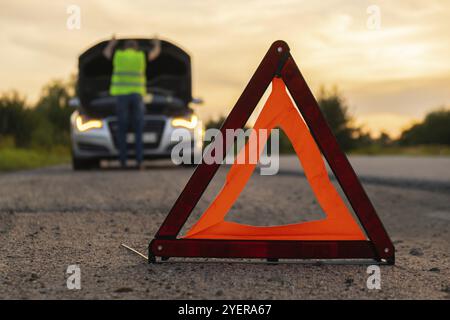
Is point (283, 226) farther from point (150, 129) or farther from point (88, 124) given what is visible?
point (88, 124)

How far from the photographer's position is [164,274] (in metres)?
3.20

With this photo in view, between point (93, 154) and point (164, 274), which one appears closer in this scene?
point (164, 274)

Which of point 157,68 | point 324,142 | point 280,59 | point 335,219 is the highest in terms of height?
point 157,68

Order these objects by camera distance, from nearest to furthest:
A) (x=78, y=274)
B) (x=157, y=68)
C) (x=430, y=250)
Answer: (x=78, y=274) → (x=430, y=250) → (x=157, y=68)

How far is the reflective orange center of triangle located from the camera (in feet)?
11.1

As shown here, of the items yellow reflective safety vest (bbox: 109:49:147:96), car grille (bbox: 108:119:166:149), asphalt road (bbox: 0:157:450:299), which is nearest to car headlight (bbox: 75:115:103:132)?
car grille (bbox: 108:119:166:149)

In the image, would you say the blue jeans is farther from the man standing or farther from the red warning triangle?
the red warning triangle

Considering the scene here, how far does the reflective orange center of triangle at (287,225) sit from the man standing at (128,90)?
29.0 ft

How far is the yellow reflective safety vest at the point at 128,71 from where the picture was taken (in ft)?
39.4
